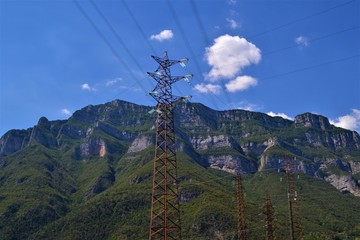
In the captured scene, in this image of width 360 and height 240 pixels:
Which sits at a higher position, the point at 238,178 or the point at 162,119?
the point at 162,119

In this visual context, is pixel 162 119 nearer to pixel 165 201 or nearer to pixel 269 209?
pixel 165 201

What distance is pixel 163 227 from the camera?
4106 cm

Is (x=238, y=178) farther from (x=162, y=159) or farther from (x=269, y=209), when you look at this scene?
(x=162, y=159)

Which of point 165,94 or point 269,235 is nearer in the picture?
point 165,94

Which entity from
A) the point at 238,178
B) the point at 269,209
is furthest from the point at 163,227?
the point at 269,209

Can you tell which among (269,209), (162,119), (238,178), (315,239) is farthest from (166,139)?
(315,239)

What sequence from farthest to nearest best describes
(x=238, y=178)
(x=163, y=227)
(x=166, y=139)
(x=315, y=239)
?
(x=315, y=239) < (x=238, y=178) < (x=166, y=139) < (x=163, y=227)

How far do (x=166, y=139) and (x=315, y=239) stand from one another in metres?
158

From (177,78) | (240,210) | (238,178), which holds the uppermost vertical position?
(177,78)

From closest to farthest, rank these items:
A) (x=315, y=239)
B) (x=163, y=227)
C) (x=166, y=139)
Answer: (x=163, y=227)
(x=166, y=139)
(x=315, y=239)

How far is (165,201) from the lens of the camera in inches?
1644

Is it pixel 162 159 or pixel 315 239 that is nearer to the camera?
pixel 162 159

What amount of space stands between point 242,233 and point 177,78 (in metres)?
27.5

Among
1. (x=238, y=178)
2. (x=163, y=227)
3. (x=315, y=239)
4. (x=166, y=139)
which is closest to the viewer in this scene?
(x=163, y=227)
